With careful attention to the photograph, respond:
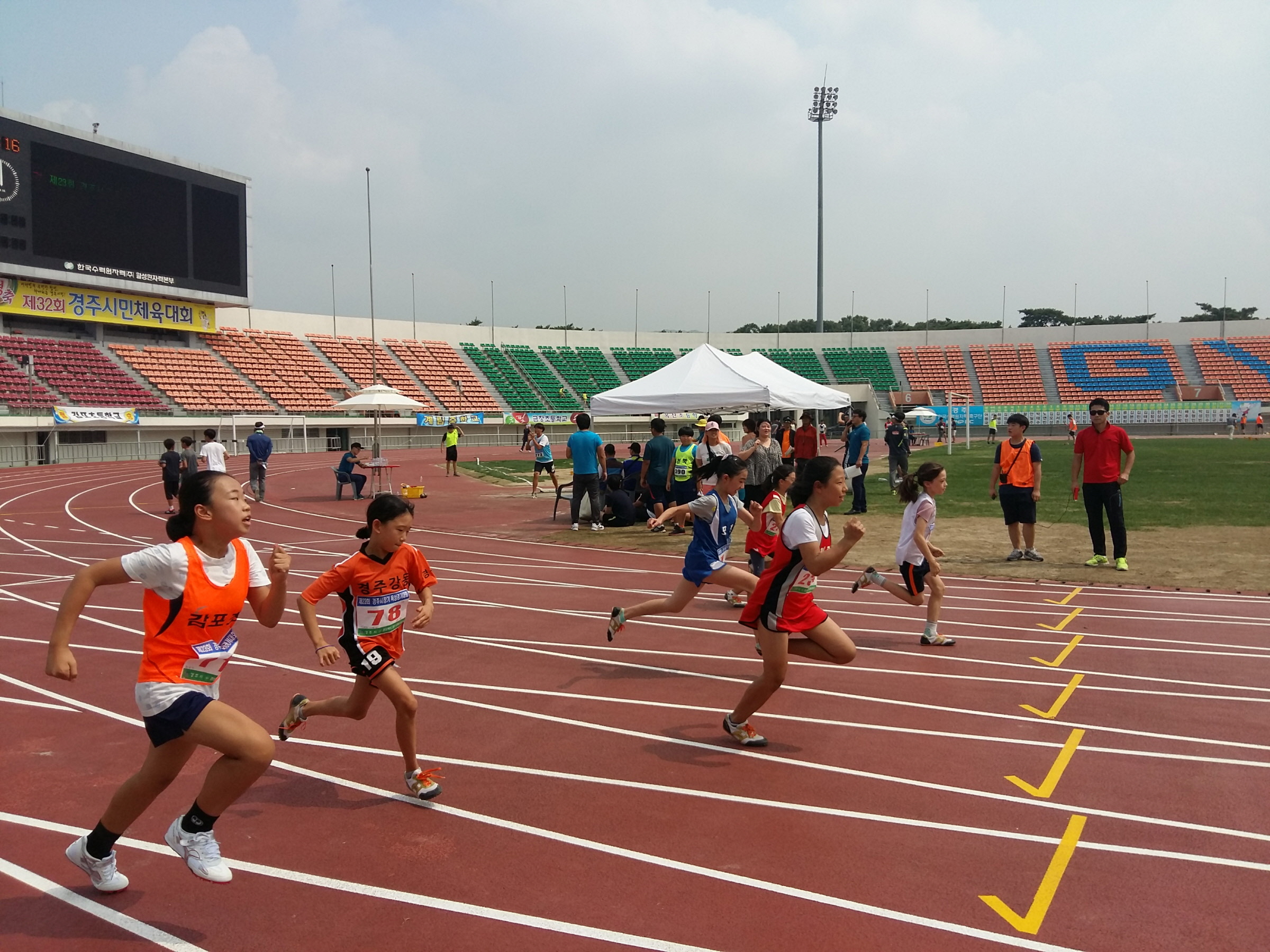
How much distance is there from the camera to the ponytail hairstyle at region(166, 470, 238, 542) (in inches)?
142

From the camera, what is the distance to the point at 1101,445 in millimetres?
10828

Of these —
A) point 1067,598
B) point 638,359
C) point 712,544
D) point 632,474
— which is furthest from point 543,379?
point 712,544

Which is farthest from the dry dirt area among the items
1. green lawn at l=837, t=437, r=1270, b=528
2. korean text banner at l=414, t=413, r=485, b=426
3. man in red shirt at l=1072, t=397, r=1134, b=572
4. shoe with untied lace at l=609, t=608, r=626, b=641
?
korean text banner at l=414, t=413, r=485, b=426

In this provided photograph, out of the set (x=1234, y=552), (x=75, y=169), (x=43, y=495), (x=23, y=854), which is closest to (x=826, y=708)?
(x=23, y=854)

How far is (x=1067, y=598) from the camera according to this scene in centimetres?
947

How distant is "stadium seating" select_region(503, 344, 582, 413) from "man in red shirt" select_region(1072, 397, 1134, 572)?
154ft

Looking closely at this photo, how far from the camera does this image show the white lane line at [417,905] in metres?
3.35

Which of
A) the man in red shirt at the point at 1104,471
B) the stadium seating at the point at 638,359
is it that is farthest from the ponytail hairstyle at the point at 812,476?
the stadium seating at the point at 638,359

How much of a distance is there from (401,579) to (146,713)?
137 centimetres

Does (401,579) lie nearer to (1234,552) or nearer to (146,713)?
(146,713)

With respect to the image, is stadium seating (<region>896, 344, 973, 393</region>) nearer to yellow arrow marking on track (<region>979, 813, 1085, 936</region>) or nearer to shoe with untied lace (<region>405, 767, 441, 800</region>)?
yellow arrow marking on track (<region>979, 813, 1085, 936</region>)

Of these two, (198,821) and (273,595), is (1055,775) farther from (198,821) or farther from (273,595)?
(198,821)

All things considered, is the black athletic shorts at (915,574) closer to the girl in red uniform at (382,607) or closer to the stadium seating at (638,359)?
the girl in red uniform at (382,607)

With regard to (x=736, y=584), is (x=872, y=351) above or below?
above
